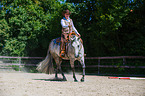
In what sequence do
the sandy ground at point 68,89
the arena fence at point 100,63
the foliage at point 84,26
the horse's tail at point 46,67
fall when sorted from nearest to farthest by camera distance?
the sandy ground at point 68,89
the horse's tail at point 46,67
the arena fence at point 100,63
the foliage at point 84,26

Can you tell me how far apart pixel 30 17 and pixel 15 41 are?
306 cm

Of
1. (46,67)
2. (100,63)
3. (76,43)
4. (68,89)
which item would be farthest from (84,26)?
(68,89)

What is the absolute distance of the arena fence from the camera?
1270 cm

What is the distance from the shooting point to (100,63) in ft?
49.6

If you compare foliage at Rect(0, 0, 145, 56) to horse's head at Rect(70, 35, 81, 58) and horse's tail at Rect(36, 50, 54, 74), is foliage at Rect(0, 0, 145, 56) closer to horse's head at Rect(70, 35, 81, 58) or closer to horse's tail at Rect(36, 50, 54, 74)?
horse's tail at Rect(36, 50, 54, 74)

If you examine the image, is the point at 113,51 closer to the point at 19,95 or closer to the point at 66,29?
the point at 66,29

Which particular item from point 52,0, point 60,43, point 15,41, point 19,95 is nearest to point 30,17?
point 15,41

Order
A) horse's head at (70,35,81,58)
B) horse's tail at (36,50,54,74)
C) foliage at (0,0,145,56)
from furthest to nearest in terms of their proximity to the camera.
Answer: foliage at (0,0,145,56)
horse's tail at (36,50,54,74)
horse's head at (70,35,81,58)

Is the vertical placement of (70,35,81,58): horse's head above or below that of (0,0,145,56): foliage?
below

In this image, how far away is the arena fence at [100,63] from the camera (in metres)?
12.7

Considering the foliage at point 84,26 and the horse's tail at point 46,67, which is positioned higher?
the foliage at point 84,26

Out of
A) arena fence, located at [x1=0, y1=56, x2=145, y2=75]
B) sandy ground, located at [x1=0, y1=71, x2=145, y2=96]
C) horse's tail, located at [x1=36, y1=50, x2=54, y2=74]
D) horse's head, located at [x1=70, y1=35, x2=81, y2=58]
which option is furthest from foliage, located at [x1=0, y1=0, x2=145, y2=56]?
sandy ground, located at [x1=0, y1=71, x2=145, y2=96]

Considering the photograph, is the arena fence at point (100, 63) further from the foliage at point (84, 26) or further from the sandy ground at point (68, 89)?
the sandy ground at point (68, 89)

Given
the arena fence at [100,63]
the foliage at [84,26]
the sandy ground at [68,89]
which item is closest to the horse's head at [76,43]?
the sandy ground at [68,89]
